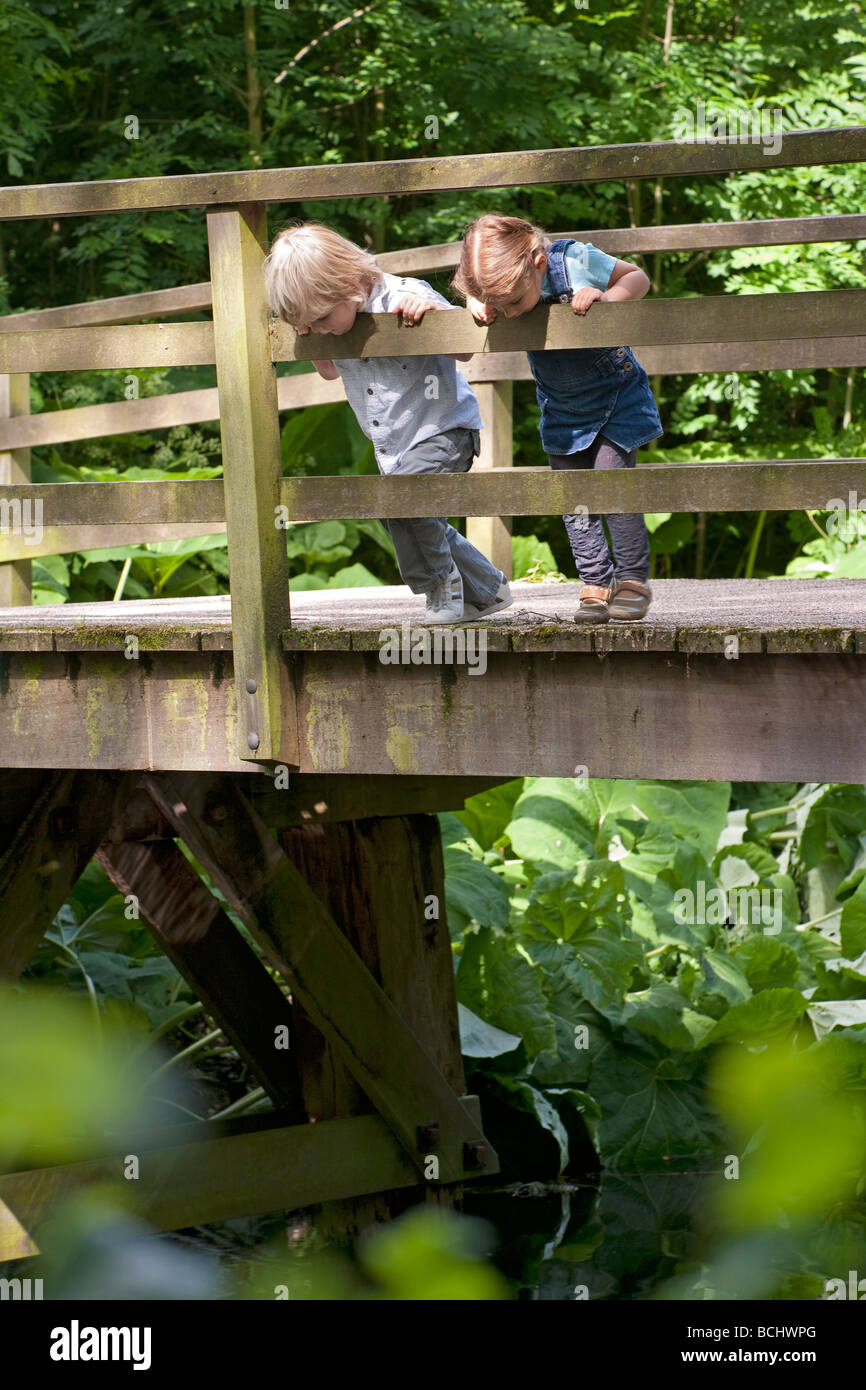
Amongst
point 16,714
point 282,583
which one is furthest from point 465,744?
point 16,714

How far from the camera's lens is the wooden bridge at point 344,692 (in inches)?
102

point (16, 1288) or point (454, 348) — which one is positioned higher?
point (454, 348)

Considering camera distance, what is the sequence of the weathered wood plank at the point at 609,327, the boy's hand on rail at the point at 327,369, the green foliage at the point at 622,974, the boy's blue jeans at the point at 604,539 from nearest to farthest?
the weathered wood plank at the point at 609,327
the boy's blue jeans at the point at 604,539
the boy's hand on rail at the point at 327,369
the green foliage at the point at 622,974

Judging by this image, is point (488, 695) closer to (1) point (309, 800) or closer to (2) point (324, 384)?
(1) point (309, 800)

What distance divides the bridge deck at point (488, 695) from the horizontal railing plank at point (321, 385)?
104 cm

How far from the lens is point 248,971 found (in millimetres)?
4367

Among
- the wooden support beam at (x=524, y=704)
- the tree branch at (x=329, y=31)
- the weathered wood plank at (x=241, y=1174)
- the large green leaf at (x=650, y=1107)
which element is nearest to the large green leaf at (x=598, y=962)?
the large green leaf at (x=650, y=1107)

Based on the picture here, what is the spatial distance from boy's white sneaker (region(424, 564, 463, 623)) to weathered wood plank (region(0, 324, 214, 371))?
65 cm

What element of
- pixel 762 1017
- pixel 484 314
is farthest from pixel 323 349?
pixel 762 1017

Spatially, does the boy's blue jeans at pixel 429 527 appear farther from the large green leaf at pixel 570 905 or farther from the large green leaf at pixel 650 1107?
the large green leaf at pixel 650 1107

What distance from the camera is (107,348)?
9.61 ft

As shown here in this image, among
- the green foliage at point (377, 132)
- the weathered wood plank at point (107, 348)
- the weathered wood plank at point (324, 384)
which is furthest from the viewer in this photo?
the green foliage at point (377, 132)

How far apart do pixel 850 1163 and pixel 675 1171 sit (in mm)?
4404
